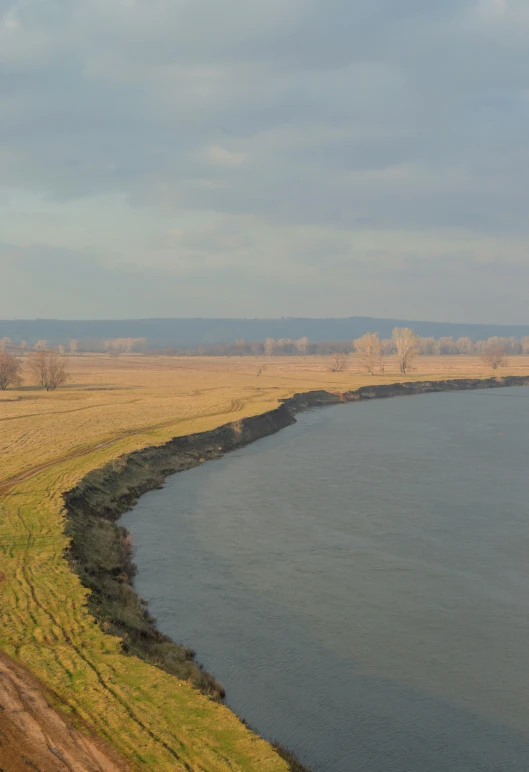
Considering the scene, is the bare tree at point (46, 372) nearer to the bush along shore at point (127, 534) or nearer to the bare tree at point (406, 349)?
the bush along shore at point (127, 534)

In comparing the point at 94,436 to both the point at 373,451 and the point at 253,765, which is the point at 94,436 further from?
the point at 253,765

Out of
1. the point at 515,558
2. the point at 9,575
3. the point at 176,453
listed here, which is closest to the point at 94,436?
the point at 176,453

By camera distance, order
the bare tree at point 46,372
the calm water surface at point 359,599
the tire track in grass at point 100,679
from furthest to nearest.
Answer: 1. the bare tree at point 46,372
2. the calm water surface at point 359,599
3. the tire track in grass at point 100,679

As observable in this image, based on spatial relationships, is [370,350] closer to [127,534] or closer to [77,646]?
[127,534]

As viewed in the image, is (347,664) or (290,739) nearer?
(290,739)

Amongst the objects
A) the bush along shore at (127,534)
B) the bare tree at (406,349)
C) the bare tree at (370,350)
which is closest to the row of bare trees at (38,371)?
the bush along shore at (127,534)

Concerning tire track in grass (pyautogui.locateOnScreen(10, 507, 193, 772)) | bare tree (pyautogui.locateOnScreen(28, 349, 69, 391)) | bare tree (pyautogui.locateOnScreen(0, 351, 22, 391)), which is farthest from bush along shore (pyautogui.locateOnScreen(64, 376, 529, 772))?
bare tree (pyautogui.locateOnScreen(0, 351, 22, 391))
